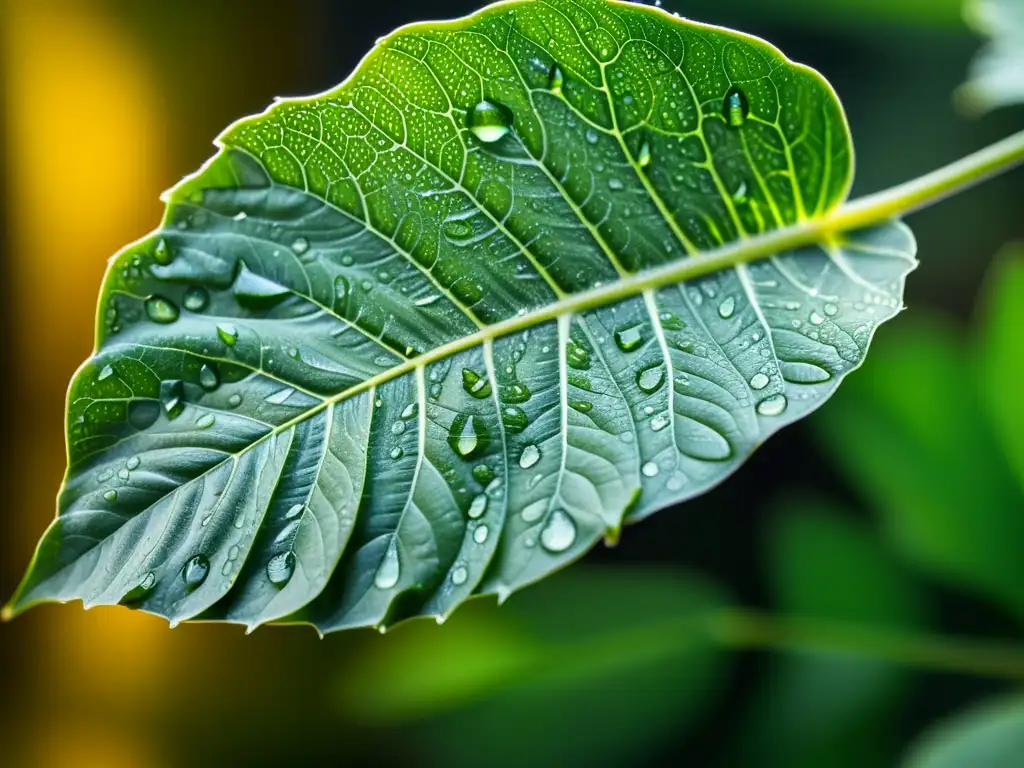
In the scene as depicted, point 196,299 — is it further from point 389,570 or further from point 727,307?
point 727,307

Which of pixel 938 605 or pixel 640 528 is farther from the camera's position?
Result: pixel 640 528

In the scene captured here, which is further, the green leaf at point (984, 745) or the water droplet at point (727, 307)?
the green leaf at point (984, 745)

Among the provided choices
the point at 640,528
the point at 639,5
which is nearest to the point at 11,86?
the point at 640,528

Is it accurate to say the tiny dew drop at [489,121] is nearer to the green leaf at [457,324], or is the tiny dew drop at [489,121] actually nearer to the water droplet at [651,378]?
the green leaf at [457,324]

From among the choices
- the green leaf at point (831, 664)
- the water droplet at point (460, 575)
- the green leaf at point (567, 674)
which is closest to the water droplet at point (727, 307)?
the water droplet at point (460, 575)

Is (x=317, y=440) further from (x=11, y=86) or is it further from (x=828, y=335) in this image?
(x=11, y=86)

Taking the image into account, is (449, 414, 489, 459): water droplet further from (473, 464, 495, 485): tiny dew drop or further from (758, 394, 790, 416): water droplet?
(758, 394, 790, 416): water droplet

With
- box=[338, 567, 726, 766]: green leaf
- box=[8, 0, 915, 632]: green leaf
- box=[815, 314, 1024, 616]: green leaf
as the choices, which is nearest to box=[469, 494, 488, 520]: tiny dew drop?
box=[8, 0, 915, 632]: green leaf

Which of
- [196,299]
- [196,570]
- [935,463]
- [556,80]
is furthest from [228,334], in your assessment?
[935,463]
